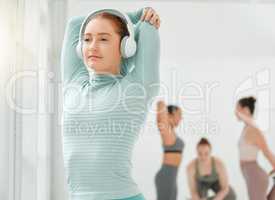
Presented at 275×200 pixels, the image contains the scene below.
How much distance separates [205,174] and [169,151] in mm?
156

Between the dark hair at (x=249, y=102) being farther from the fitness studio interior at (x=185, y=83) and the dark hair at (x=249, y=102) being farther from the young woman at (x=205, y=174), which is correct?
the young woman at (x=205, y=174)

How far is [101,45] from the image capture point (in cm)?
145

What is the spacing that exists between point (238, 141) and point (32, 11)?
87 centimetres

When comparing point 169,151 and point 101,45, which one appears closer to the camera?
point 101,45

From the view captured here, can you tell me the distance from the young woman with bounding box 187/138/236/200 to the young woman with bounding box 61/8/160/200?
230mm

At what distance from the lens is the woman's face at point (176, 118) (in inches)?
63.0

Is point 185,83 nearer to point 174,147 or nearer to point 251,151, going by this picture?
point 174,147

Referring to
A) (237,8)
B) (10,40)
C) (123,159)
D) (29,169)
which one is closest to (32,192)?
(29,169)

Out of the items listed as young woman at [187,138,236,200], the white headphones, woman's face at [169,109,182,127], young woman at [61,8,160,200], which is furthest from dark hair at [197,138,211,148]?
the white headphones

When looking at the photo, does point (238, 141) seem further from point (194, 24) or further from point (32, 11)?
point (32, 11)

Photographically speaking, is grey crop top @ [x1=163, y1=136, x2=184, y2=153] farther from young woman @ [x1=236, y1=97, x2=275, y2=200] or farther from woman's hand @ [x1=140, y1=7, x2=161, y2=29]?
woman's hand @ [x1=140, y1=7, x2=161, y2=29]

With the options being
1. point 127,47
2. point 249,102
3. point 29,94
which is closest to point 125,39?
point 127,47

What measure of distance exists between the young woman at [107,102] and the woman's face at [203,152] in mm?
257

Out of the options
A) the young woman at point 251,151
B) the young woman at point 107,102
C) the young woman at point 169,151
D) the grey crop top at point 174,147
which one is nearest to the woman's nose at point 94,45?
the young woman at point 107,102
